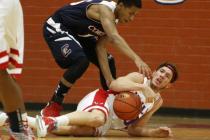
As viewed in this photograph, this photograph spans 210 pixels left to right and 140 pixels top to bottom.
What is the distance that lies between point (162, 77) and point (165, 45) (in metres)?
2.66

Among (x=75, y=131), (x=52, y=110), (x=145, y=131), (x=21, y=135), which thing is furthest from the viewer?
(x=52, y=110)

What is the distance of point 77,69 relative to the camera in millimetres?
5609

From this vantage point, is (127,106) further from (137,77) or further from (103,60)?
(103,60)

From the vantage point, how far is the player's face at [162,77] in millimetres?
5559

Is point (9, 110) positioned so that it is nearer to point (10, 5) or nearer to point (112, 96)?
point (10, 5)

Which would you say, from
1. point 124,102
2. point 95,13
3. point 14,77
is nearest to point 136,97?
point 124,102

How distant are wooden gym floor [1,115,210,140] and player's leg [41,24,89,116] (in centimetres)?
48

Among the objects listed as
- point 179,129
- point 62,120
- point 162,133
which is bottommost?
point 179,129

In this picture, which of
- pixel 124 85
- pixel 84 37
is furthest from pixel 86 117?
pixel 84 37

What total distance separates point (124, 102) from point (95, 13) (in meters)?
1.02

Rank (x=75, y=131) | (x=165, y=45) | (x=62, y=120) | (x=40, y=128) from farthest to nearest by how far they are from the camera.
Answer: (x=165, y=45) < (x=75, y=131) < (x=62, y=120) < (x=40, y=128)

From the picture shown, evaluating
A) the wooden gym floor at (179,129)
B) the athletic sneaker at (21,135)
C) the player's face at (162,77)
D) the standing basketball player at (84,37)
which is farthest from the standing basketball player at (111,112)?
the athletic sneaker at (21,135)

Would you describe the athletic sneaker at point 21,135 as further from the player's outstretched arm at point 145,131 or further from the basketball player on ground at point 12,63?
the player's outstretched arm at point 145,131

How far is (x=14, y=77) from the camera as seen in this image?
389 centimetres
